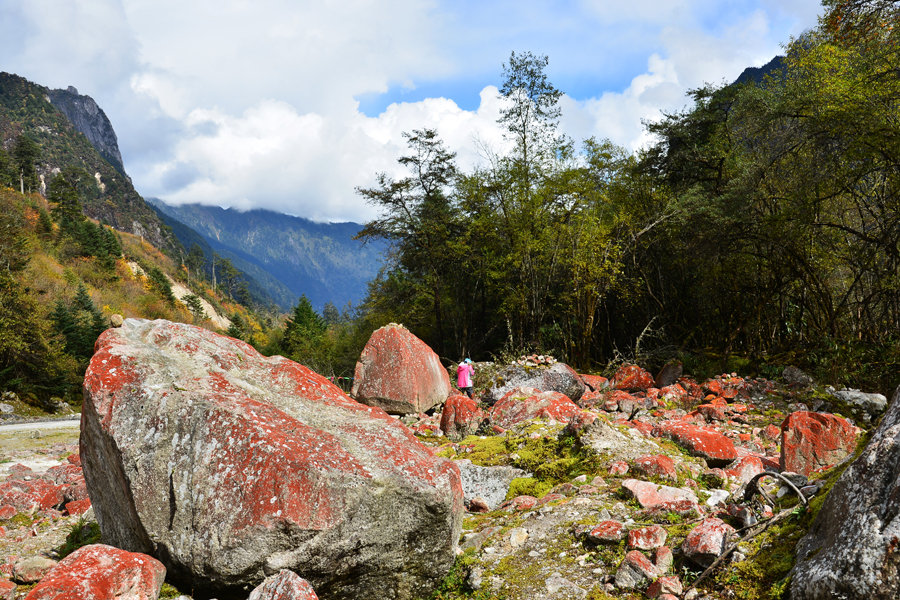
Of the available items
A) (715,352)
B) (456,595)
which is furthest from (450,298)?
(456,595)

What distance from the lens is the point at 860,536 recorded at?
2.43m

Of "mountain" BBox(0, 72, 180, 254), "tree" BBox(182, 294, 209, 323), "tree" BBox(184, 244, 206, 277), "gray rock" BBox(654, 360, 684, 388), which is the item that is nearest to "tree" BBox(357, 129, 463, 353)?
"gray rock" BBox(654, 360, 684, 388)

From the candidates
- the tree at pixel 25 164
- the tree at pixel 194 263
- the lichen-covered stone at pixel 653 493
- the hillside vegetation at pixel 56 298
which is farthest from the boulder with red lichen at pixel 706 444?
the tree at pixel 194 263

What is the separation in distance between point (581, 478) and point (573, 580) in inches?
77.3

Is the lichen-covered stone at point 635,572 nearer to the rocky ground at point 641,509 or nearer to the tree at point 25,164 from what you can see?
the rocky ground at point 641,509

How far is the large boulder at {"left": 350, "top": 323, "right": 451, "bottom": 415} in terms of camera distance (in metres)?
13.2

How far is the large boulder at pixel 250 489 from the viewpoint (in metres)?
3.98

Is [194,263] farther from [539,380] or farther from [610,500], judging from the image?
[610,500]

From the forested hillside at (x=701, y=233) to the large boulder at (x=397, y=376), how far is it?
637 cm

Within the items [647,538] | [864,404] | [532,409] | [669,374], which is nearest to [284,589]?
[647,538]

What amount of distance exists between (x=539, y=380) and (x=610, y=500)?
8798 millimetres

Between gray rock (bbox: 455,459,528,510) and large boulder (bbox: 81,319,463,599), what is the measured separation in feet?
5.66

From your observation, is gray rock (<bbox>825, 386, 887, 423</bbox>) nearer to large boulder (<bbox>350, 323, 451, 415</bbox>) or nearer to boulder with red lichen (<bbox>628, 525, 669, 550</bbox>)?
boulder with red lichen (<bbox>628, 525, 669, 550</bbox>)

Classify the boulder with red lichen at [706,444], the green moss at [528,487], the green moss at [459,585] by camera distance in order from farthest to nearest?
the boulder with red lichen at [706,444], the green moss at [528,487], the green moss at [459,585]
